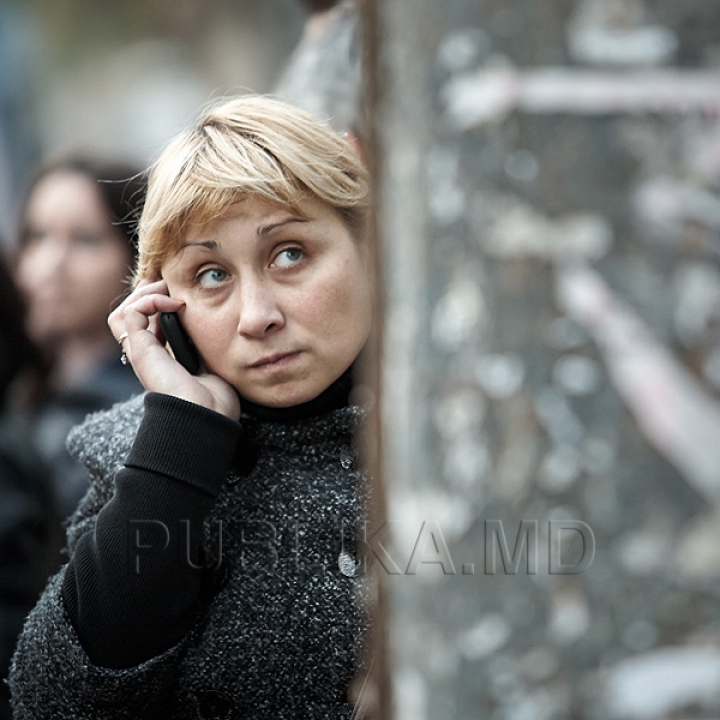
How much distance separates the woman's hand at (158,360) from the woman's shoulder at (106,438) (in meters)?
0.11

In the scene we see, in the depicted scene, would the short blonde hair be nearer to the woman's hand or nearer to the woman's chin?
the woman's hand

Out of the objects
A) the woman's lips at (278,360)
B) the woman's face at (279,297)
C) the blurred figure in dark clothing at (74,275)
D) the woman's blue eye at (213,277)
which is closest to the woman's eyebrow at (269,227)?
the woman's face at (279,297)

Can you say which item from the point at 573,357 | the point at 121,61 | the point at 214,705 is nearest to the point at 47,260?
the point at 214,705

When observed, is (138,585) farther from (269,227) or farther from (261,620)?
(269,227)

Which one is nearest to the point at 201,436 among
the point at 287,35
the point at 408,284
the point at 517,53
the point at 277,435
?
the point at 277,435

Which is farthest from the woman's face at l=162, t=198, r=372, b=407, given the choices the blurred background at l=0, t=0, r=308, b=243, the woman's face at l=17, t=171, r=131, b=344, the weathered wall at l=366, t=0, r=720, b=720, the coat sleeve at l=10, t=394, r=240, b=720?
the blurred background at l=0, t=0, r=308, b=243

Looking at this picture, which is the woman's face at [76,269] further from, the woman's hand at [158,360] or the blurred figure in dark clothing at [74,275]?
the woman's hand at [158,360]

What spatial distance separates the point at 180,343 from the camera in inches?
82.7

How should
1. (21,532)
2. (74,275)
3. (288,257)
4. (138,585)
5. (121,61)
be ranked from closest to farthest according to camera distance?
1. (138,585)
2. (288,257)
3. (21,532)
4. (74,275)
5. (121,61)

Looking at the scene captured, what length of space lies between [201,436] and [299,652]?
A: 0.43 metres

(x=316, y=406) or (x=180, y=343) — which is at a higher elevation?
(x=180, y=343)

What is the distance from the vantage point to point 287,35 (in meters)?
9.68

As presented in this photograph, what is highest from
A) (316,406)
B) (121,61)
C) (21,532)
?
(121,61)

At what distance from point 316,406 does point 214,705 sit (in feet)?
1.91
